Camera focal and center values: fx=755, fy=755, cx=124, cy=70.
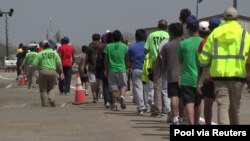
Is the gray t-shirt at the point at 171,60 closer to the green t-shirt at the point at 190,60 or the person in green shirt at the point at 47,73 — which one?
the green t-shirt at the point at 190,60

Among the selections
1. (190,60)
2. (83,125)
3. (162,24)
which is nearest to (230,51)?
(190,60)

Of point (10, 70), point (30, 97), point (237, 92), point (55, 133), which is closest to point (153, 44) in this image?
point (55, 133)

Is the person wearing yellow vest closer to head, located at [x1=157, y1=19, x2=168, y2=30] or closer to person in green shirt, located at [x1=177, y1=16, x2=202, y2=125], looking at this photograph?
person in green shirt, located at [x1=177, y1=16, x2=202, y2=125]

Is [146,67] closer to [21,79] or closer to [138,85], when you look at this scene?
[138,85]

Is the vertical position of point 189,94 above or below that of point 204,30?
below

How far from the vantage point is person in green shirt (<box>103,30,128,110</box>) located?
17109 millimetres

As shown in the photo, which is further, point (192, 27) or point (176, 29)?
point (176, 29)

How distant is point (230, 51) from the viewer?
10.4 m

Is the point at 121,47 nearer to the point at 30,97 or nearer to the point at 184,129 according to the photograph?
the point at 30,97

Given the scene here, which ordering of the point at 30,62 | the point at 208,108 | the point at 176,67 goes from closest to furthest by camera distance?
the point at 208,108
the point at 176,67
the point at 30,62

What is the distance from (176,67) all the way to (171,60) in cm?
17

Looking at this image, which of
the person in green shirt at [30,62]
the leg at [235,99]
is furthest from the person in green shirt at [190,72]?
the person in green shirt at [30,62]

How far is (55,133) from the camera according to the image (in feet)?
40.9

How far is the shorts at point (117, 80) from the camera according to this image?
56.2ft
